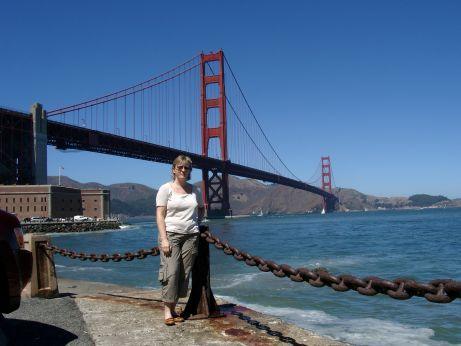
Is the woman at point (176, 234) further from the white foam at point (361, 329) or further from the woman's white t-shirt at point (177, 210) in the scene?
the white foam at point (361, 329)

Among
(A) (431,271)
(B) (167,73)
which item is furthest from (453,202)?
(A) (431,271)

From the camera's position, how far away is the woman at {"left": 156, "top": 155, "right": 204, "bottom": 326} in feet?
11.1

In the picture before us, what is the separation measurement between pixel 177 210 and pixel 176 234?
0.53 feet

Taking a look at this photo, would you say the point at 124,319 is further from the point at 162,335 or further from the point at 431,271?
the point at 431,271

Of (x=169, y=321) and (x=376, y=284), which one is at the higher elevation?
(x=376, y=284)

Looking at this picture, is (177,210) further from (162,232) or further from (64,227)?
(64,227)

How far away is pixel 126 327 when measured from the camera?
339 cm

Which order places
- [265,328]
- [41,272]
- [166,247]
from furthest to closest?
1. [41,272]
2. [166,247]
3. [265,328]

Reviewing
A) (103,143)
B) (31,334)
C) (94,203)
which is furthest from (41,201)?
→ (31,334)

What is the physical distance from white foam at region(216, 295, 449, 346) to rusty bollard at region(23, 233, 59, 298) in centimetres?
263

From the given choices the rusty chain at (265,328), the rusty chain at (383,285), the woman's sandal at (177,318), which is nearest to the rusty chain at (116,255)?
the woman's sandal at (177,318)

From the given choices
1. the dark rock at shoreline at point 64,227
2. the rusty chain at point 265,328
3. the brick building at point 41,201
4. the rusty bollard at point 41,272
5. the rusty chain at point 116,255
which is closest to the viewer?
the rusty chain at point 265,328

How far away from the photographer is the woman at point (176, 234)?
3381 mm

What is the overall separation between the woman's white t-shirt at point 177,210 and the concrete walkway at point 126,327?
0.63 m
